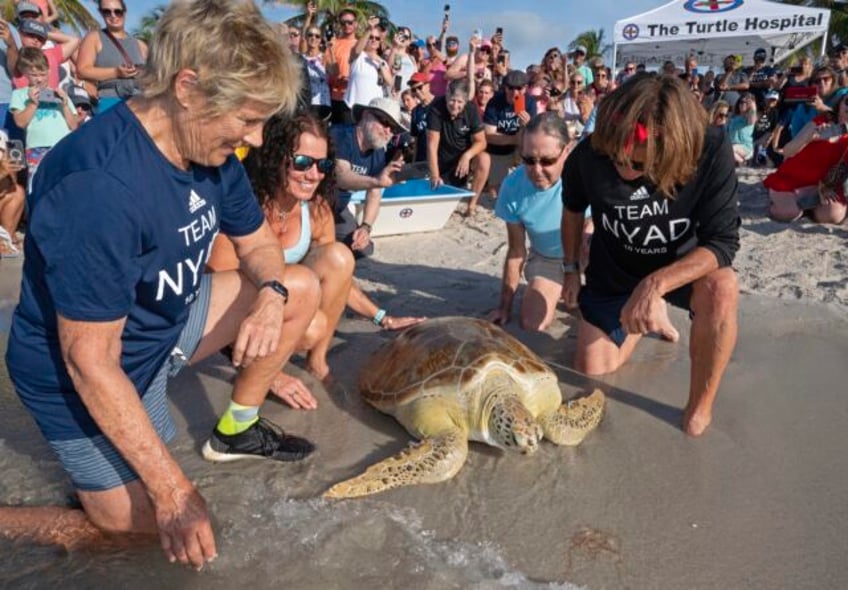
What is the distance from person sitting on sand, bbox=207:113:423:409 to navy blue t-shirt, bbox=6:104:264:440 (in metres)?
0.70

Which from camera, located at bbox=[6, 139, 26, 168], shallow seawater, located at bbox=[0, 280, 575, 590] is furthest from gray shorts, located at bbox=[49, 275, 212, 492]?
camera, located at bbox=[6, 139, 26, 168]

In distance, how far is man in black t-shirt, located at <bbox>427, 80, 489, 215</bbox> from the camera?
6.17 metres

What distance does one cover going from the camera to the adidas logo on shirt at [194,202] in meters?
1.65

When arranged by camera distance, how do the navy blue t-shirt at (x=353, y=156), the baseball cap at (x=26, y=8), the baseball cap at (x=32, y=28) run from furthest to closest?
1. the baseball cap at (x=26, y=8)
2. the baseball cap at (x=32, y=28)
3. the navy blue t-shirt at (x=353, y=156)

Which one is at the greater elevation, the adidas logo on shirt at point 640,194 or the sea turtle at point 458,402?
the adidas logo on shirt at point 640,194

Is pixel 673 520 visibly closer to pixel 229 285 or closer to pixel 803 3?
pixel 229 285

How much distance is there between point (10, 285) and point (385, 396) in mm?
3100

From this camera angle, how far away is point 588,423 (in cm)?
242

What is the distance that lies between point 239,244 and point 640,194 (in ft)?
5.08

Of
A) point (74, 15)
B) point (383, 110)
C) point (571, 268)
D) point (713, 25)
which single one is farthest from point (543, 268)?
point (74, 15)

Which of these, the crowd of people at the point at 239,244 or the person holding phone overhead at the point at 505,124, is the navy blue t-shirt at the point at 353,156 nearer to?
the crowd of people at the point at 239,244

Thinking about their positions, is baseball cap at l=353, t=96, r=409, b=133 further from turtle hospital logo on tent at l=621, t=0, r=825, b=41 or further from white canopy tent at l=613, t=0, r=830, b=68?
turtle hospital logo on tent at l=621, t=0, r=825, b=41

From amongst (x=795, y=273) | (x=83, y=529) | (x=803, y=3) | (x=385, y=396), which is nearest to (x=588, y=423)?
(x=385, y=396)

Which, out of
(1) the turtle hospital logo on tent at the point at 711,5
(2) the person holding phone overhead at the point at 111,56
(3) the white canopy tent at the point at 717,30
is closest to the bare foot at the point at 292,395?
(2) the person holding phone overhead at the point at 111,56
